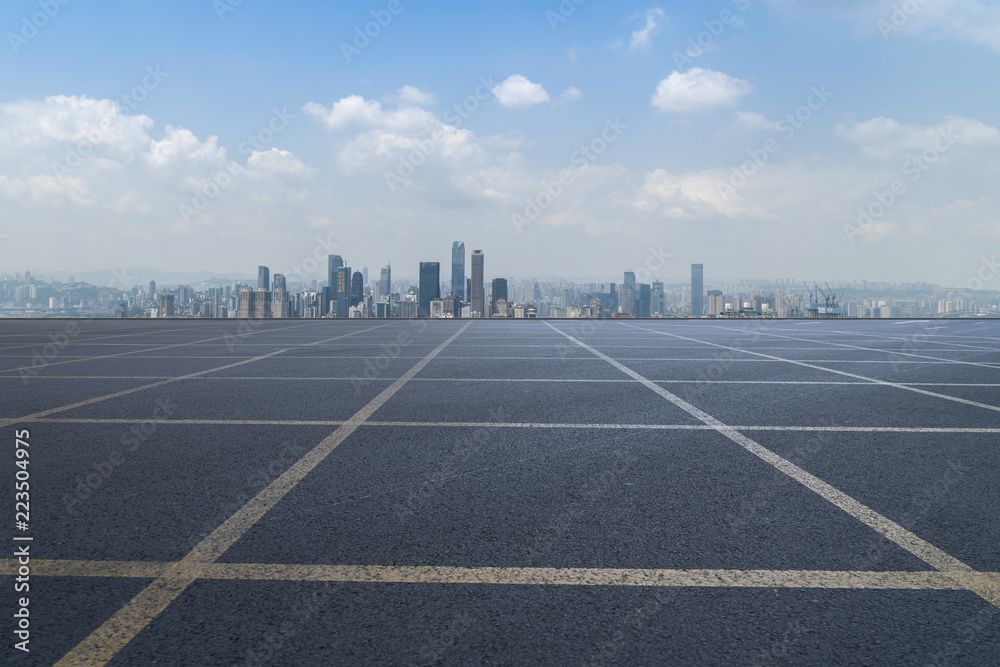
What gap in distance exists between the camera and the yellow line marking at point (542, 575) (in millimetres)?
2604

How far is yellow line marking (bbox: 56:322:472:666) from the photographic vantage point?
2.13 meters

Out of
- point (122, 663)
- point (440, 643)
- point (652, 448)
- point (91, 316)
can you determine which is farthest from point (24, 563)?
point (91, 316)

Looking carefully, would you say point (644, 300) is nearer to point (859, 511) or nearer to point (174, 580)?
point (859, 511)

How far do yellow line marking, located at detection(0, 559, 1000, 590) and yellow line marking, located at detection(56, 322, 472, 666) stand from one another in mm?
71

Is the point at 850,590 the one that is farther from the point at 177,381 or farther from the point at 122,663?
the point at 177,381

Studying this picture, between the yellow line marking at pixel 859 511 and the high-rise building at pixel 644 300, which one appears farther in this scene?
the high-rise building at pixel 644 300

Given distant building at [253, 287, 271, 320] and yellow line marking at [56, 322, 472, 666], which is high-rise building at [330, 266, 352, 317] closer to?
distant building at [253, 287, 271, 320]

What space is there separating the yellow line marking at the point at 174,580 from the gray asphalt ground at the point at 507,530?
14 mm

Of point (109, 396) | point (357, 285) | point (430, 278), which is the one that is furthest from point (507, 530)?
point (430, 278)

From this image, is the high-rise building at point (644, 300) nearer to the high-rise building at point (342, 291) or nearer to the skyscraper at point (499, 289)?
the skyscraper at point (499, 289)

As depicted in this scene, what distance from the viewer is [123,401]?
23.4 ft

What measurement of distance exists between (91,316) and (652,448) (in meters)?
38.5

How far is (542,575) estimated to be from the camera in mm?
2660

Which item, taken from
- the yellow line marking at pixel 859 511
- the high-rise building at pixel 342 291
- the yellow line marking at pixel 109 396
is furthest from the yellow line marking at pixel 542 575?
the high-rise building at pixel 342 291
